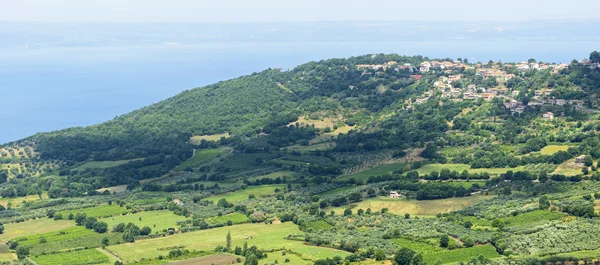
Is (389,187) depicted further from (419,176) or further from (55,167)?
(55,167)

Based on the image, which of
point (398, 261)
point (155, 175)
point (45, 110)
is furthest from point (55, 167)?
point (45, 110)

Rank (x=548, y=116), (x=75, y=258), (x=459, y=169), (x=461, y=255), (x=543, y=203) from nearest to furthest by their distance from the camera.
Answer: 1. (x=461, y=255)
2. (x=75, y=258)
3. (x=543, y=203)
4. (x=459, y=169)
5. (x=548, y=116)

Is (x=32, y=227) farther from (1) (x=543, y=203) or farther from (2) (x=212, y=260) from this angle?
(1) (x=543, y=203)

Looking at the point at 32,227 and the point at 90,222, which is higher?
the point at 90,222

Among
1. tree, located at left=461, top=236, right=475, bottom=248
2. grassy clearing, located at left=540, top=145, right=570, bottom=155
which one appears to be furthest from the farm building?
tree, located at left=461, top=236, right=475, bottom=248

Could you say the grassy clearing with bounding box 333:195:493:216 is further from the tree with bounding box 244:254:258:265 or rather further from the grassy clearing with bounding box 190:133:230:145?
the grassy clearing with bounding box 190:133:230:145

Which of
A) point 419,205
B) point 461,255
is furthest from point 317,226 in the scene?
point 461,255

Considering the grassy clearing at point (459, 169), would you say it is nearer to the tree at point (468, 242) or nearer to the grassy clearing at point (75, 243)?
the tree at point (468, 242)
